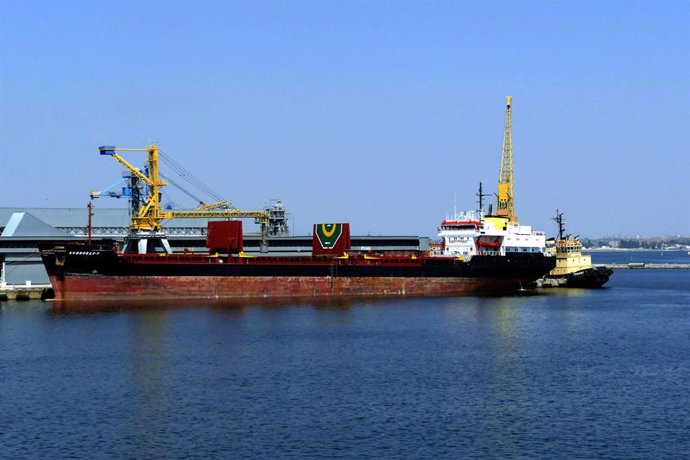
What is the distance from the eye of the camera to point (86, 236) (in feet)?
270

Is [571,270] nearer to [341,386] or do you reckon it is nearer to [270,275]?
[270,275]

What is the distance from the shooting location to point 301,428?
2508 centimetres

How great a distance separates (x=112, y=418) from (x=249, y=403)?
13.4 feet

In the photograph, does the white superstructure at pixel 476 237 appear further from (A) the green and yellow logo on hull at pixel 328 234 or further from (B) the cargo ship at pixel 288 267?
(A) the green and yellow logo on hull at pixel 328 234

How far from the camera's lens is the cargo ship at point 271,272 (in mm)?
58969

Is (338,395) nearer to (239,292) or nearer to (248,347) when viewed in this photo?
(248,347)

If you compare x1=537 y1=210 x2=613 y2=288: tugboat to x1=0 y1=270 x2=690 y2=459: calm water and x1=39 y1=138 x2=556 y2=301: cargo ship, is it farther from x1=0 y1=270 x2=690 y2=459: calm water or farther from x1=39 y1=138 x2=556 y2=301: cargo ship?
x1=0 y1=270 x2=690 y2=459: calm water

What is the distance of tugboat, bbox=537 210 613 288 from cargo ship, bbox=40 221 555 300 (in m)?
8.90

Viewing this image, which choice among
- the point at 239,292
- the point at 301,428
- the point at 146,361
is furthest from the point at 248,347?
the point at 239,292

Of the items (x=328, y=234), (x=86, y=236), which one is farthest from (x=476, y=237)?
(x=86, y=236)

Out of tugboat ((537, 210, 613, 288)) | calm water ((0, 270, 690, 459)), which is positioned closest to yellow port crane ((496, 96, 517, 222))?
tugboat ((537, 210, 613, 288))

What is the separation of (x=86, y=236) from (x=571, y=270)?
43.1 metres

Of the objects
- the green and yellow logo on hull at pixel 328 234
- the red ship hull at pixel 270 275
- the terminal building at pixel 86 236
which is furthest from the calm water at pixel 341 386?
the terminal building at pixel 86 236

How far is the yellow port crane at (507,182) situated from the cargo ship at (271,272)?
14.6 m
